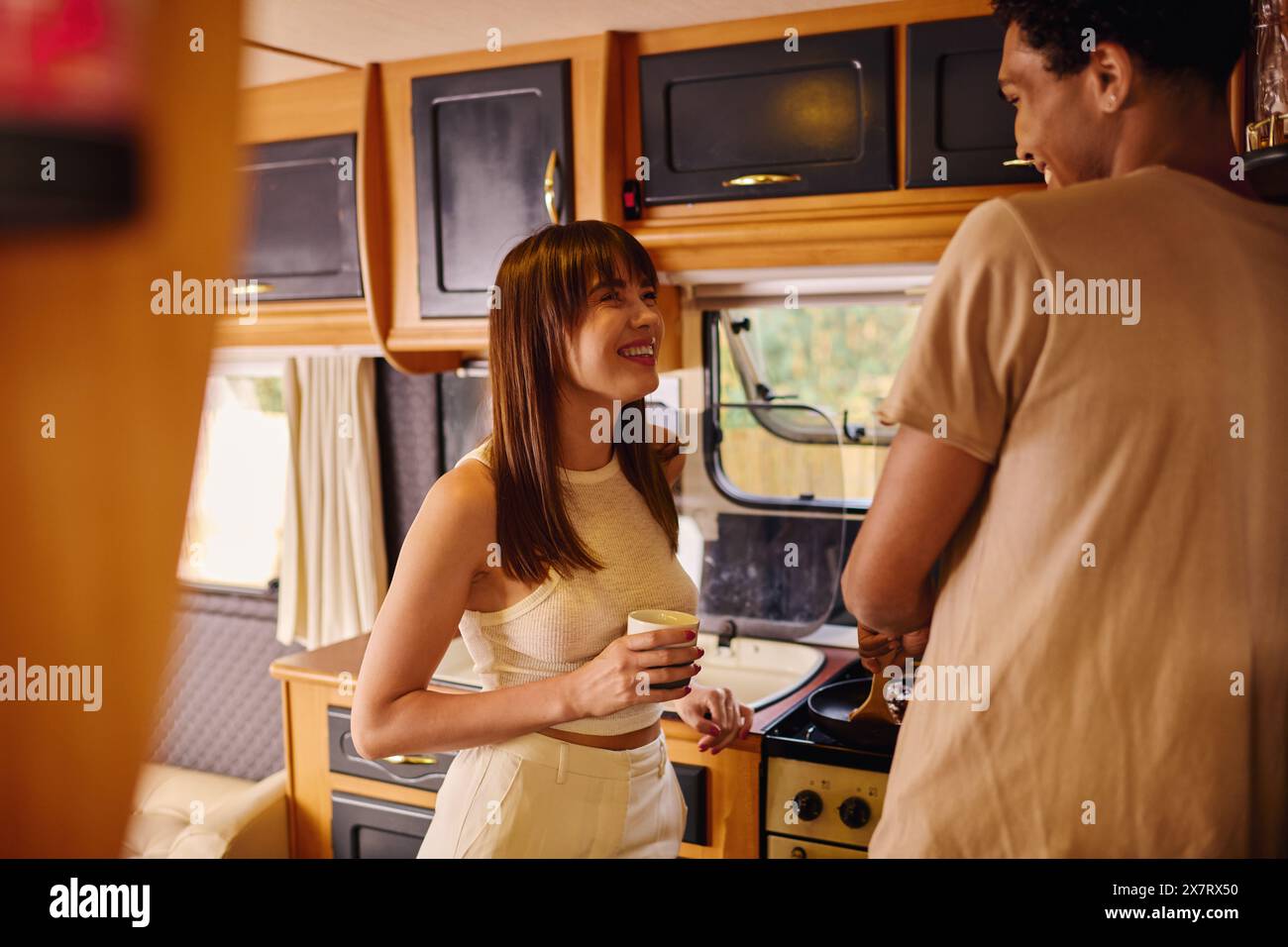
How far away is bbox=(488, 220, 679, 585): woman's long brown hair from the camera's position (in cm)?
119

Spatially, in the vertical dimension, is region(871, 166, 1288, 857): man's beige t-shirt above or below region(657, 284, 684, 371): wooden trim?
below

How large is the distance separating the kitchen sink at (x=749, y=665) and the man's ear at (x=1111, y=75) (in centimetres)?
169

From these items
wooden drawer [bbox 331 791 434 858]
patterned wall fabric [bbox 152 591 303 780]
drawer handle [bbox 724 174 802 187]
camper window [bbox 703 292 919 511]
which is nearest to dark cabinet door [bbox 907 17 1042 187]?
drawer handle [bbox 724 174 802 187]

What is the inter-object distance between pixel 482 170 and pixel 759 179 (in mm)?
623

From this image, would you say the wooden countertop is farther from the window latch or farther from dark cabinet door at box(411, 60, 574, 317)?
dark cabinet door at box(411, 60, 574, 317)

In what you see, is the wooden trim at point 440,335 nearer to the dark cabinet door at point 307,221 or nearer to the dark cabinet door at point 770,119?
the dark cabinet door at point 307,221

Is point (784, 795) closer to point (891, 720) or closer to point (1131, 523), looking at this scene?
point (891, 720)

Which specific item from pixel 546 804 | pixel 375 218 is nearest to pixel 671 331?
pixel 375 218

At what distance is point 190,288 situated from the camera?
15 cm

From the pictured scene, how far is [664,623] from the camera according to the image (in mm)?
1157

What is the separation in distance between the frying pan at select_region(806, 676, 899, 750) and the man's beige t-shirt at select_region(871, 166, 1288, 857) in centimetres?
94

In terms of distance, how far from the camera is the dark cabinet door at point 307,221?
90.4 inches

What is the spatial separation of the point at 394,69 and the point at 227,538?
158 centimetres

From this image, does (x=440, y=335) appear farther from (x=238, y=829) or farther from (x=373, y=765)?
(x=238, y=829)
